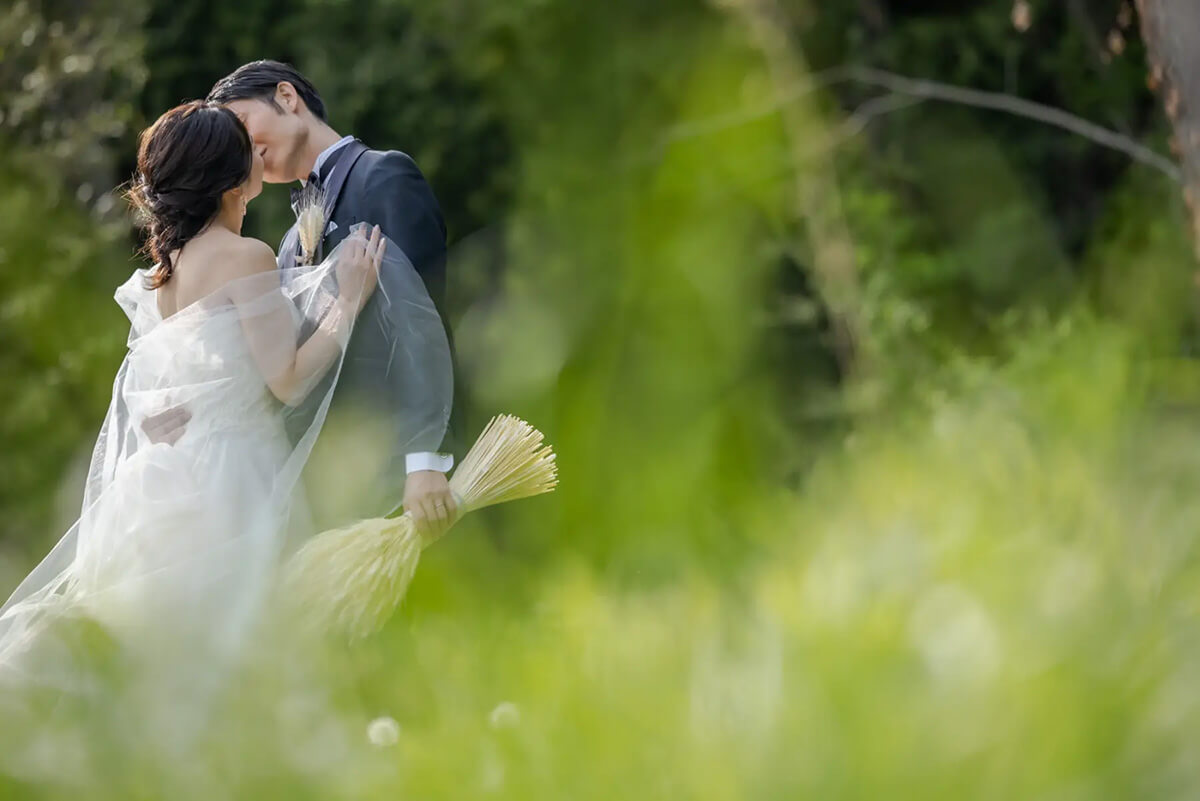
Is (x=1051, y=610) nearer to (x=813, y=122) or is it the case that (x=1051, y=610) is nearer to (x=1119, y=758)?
(x=1119, y=758)

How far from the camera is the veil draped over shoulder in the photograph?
234 centimetres

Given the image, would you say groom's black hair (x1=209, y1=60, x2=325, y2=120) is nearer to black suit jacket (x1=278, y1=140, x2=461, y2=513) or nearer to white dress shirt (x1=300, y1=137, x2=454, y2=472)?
black suit jacket (x1=278, y1=140, x2=461, y2=513)

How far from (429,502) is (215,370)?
17.7 inches

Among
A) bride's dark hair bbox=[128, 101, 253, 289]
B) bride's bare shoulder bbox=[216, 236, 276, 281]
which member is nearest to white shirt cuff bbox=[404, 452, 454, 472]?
bride's bare shoulder bbox=[216, 236, 276, 281]

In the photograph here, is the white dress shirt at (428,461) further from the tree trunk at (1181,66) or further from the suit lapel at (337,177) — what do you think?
the tree trunk at (1181,66)

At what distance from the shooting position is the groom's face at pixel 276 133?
8.85 feet

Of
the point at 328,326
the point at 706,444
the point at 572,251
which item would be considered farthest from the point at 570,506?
the point at 328,326

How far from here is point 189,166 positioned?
2.43 metres

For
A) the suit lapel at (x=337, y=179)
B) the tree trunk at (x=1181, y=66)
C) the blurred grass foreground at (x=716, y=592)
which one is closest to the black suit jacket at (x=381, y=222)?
the suit lapel at (x=337, y=179)

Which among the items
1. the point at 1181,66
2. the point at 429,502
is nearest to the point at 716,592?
the point at 429,502

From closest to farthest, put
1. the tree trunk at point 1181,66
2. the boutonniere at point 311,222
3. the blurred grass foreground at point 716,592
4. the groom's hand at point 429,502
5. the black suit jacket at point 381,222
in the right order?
the blurred grass foreground at point 716,592 → the groom's hand at point 429,502 → the black suit jacket at point 381,222 → the boutonniere at point 311,222 → the tree trunk at point 1181,66

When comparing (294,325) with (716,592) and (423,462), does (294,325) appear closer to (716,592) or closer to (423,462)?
(423,462)

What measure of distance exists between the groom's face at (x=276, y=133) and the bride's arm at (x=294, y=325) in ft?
1.18

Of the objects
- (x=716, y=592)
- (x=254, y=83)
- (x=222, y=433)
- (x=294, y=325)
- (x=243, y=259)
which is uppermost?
(x=254, y=83)
